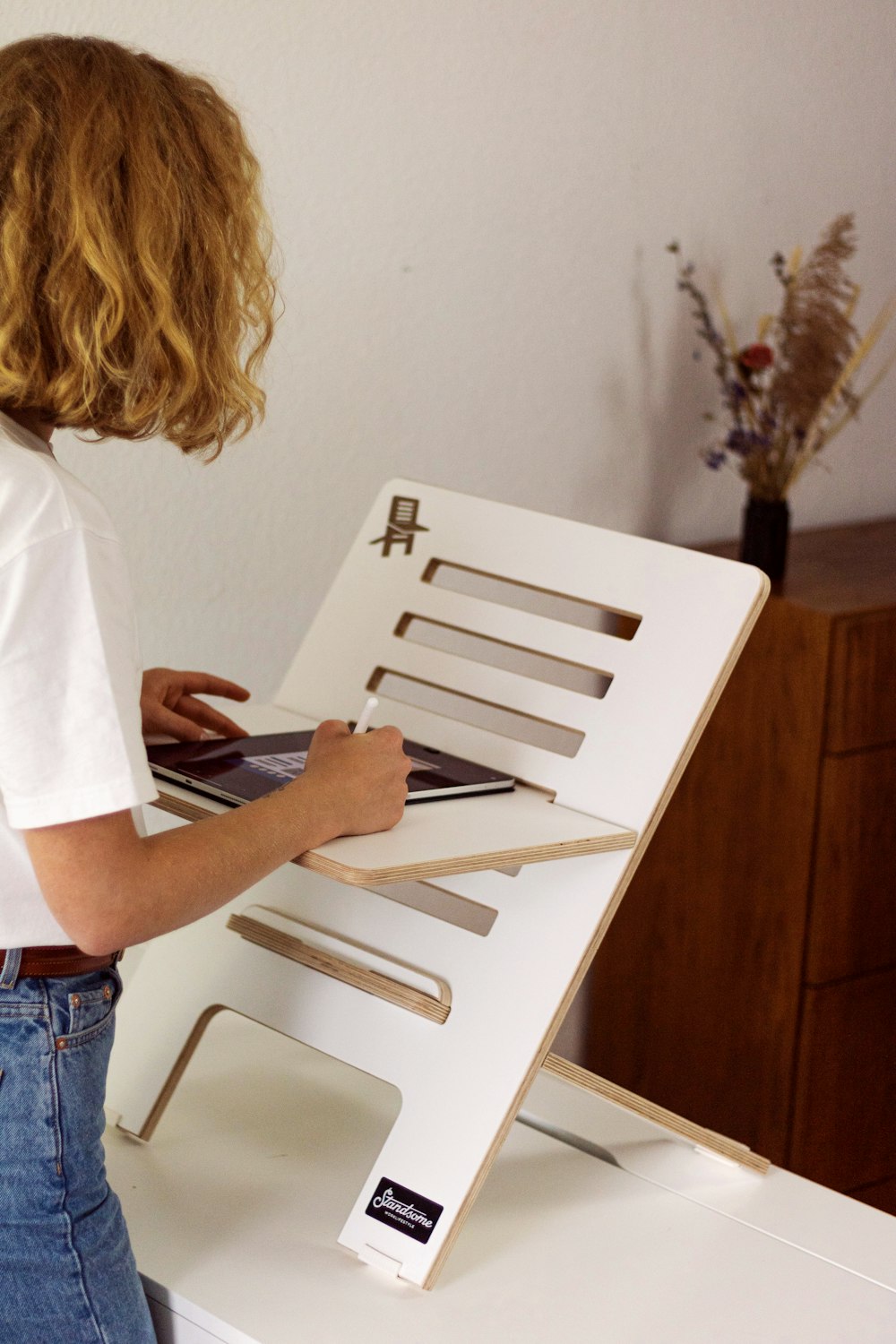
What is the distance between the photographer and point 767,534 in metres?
2.34

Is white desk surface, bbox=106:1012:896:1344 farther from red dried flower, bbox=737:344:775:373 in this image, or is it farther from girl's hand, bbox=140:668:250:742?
red dried flower, bbox=737:344:775:373

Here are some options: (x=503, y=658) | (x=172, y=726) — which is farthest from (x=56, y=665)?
(x=503, y=658)

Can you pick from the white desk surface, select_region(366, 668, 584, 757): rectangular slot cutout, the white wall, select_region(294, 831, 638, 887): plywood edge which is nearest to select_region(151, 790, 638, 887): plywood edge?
select_region(294, 831, 638, 887): plywood edge

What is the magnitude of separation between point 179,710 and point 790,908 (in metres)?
1.16

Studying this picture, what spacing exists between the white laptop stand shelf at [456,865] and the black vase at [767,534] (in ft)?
3.06

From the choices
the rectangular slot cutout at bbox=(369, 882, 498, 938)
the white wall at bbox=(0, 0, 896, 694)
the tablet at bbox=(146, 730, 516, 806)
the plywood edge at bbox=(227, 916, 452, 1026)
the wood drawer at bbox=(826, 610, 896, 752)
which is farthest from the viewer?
the wood drawer at bbox=(826, 610, 896, 752)

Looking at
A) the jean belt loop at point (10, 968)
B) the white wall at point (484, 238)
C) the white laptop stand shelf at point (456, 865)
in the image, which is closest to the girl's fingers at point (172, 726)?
the white laptop stand shelf at point (456, 865)

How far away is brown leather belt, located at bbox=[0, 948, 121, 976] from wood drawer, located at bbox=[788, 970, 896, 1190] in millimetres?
1442

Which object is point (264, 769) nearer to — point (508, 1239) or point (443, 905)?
→ point (508, 1239)

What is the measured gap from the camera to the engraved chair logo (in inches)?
60.6

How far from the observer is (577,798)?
1305 mm

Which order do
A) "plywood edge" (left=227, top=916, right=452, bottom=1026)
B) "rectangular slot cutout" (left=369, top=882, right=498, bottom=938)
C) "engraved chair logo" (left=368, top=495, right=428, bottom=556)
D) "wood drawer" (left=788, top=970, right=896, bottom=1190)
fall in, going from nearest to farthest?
"plywood edge" (left=227, top=916, right=452, bottom=1026) → "engraved chair logo" (left=368, top=495, right=428, bottom=556) → "rectangular slot cutout" (left=369, top=882, right=498, bottom=938) → "wood drawer" (left=788, top=970, right=896, bottom=1190)

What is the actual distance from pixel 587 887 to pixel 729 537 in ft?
4.92

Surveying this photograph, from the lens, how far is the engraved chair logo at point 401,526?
1.54 m
